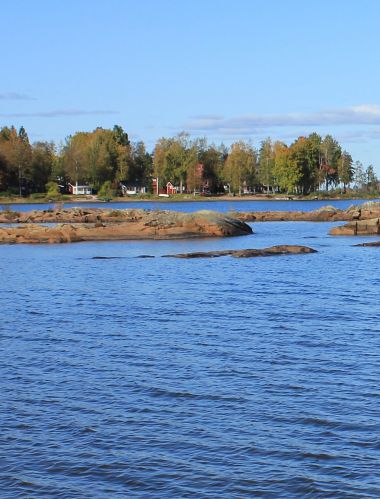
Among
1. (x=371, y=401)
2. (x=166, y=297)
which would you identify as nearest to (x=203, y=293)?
(x=166, y=297)

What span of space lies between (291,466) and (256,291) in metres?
19.1

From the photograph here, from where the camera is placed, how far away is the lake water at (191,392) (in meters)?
11.2

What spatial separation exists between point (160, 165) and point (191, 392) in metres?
170

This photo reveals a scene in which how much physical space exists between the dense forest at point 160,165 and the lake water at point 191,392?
137 m

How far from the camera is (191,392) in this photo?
1532 centimetres

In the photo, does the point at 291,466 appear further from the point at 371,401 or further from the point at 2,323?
the point at 2,323

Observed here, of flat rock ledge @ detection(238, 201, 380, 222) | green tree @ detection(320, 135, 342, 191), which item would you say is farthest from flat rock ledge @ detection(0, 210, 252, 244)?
green tree @ detection(320, 135, 342, 191)

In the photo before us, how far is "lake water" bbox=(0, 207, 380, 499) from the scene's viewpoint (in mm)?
11242

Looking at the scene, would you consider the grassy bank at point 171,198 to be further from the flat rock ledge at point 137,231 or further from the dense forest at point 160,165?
the flat rock ledge at point 137,231

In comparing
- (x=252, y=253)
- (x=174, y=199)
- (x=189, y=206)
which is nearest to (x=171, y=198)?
(x=174, y=199)

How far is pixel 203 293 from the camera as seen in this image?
30.4 meters

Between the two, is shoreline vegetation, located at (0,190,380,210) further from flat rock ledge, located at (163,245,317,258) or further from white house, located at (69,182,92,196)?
flat rock ledge, located at (163,245,317,258)

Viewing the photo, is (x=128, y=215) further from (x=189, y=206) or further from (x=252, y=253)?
(x=189, y=206)

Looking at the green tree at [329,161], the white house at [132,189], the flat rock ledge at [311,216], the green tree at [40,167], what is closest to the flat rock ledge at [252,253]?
the flat rock ledge at [311,216]
